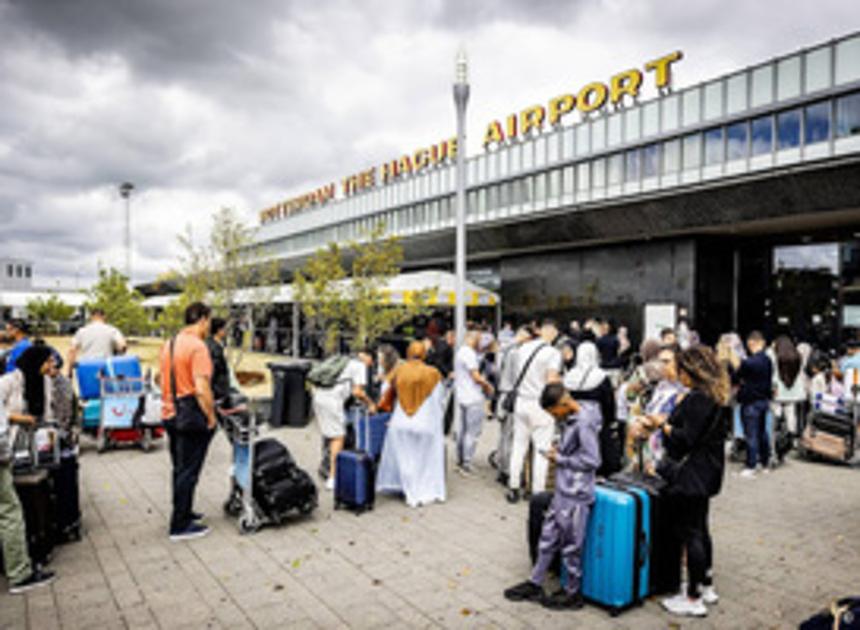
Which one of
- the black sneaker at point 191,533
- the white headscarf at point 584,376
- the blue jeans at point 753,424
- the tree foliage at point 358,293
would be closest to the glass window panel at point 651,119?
the tree foliage at point 358,293

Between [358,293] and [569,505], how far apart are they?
1075 cm

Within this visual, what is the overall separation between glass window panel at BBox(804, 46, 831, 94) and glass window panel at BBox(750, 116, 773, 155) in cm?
139

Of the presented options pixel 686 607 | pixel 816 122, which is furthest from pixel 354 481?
pixel 816 122

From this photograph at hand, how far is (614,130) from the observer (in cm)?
2417

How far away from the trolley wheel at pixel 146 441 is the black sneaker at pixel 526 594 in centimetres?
680

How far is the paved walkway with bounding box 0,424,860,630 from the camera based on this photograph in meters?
4.07

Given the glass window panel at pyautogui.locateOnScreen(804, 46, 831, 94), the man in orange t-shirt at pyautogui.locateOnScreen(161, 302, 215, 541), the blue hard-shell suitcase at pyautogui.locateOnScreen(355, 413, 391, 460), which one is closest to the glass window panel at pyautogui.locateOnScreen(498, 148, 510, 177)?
the glass window panel at pyautogui.locateOnScreen(804, 46, 831, 94)

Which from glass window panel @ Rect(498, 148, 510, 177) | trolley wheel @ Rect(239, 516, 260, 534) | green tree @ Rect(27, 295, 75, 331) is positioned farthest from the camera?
green tree @ Rect(27, 295, 75, 331)

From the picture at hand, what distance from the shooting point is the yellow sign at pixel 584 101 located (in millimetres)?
22438

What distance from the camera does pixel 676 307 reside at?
22453mm

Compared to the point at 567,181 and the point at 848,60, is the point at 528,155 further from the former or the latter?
the point at 848,60

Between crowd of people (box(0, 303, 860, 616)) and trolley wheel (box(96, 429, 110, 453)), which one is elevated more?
crowd of people (box(0, 303, 860, 616))

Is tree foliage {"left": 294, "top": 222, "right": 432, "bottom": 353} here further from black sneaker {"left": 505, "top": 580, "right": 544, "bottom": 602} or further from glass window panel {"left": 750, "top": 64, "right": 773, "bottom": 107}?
glass window panel {"left": 750, "top": 64, "right": 773, "bottom": 107}

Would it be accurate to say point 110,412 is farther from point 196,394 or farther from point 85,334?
point 196,394
